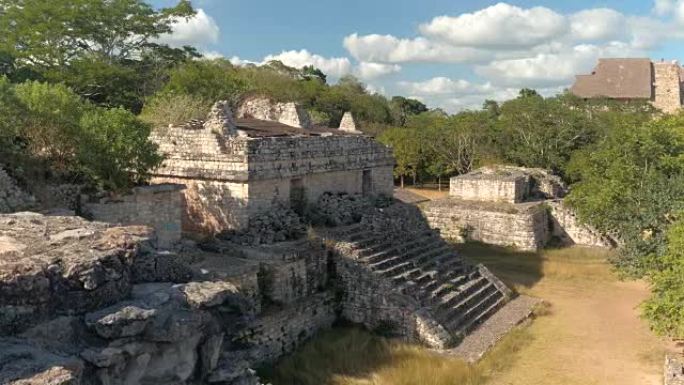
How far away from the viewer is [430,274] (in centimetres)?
1415

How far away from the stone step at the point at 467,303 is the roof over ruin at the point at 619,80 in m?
41.7

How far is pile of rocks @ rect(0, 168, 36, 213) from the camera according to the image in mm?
9883

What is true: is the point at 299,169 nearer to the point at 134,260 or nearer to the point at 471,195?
the point at 134,260

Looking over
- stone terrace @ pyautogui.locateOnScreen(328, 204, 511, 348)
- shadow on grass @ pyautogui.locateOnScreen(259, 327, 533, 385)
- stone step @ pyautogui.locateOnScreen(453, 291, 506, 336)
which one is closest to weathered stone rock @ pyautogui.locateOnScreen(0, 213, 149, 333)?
shadow on grass @ pyautogui.locateOnScreen(259, 327, 533, 385)

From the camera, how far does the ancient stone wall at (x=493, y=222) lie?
22141 mm

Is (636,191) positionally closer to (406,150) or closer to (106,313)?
(106,313)

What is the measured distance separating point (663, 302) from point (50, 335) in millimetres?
10439

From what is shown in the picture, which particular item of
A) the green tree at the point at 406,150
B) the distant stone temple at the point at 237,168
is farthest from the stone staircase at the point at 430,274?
the green tree at the point at 406,150

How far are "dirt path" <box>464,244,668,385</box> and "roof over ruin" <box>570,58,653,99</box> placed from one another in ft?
119

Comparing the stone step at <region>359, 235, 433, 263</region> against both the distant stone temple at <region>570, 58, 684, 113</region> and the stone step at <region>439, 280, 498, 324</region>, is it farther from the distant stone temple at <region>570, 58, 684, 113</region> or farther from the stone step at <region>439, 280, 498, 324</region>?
the distant stone temple at <region>570, 58, 684, 113</region>

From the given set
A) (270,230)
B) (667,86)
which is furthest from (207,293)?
(667,86)

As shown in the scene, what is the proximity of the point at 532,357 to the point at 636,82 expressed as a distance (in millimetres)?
47704

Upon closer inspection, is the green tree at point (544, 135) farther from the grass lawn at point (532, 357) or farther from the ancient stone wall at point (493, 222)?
the grass lawn at point (532, 357)

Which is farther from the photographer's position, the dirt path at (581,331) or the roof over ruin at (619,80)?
the roof over ruin at (619,80)
